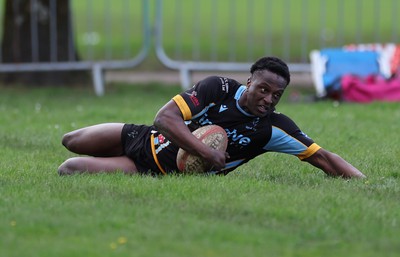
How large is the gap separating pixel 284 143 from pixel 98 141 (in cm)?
154

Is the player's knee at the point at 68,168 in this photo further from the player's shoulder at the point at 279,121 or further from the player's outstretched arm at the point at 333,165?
the player's outstretched arm at the point at 333,165

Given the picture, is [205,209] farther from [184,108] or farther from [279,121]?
[279,121]

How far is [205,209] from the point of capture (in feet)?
20.1

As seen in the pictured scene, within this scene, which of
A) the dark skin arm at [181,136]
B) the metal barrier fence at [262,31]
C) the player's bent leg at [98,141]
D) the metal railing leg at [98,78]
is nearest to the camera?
the dark skin arm at [181,136]

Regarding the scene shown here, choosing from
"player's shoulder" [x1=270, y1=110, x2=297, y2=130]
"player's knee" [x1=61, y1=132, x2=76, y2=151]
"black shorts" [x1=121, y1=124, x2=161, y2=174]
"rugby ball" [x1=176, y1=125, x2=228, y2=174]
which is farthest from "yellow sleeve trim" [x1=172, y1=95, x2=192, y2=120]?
"player's knee" [x1=61, y1=132, x2=76, y2=151]

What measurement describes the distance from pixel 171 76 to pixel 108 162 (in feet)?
30.6

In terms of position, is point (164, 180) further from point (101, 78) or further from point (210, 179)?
point (101, 78)

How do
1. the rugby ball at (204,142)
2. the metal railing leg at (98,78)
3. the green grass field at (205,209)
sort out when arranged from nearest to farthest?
the green grass field at (205,209) → the rugby ball at (204,142) → the metal railing leg at (98,78)

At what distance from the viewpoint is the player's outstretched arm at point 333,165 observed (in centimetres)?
743

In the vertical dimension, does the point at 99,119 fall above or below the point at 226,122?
below

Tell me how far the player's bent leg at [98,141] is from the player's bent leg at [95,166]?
0.71 ft

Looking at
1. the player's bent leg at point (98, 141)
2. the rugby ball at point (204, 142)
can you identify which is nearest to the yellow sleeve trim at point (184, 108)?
the rugby ball at point (204, 142)

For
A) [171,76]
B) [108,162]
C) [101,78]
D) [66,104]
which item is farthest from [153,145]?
[171,76]

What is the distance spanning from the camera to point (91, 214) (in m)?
5.92
